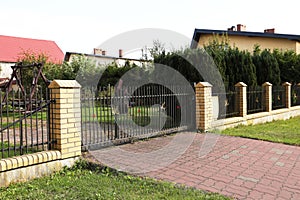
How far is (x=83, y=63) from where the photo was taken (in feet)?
74.9

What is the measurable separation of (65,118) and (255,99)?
8417 millimetres

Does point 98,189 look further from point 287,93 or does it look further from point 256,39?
point 256,39

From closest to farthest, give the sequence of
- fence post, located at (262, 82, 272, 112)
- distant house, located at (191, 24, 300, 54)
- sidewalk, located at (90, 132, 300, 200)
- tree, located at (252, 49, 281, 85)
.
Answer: sidewalk, located at (90, 132, 300, 200) → fence post, located at (262, 82, 272, 112) → tree, located at (252, 49, 281, 85) → distant house, located at (191, 24, 300, 54)

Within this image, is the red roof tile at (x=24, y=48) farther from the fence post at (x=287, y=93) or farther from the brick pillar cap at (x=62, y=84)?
the brick pillar cap at (x=62, y=84)

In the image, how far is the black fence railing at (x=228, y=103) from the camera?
9.19 meters

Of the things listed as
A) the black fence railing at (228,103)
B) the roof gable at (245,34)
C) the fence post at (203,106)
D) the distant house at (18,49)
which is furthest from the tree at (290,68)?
the distant house at (18,49)

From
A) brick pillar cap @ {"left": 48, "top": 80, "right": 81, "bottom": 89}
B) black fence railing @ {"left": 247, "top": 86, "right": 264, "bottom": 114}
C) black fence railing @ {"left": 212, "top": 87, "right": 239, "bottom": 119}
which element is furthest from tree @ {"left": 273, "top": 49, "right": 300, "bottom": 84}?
brick pillar cap @ {"left": 48, "top": 80, "right": 81, "bottom": 89}

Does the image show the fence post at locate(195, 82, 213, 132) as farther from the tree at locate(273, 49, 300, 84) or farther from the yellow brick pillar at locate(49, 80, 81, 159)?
the tree at locate(273, 49, 300, 84)

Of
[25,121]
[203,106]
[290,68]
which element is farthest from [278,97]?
[25,121]

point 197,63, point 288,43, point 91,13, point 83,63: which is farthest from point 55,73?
point 288,43

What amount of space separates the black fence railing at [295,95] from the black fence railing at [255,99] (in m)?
3.62

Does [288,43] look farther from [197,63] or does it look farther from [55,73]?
[55,73]

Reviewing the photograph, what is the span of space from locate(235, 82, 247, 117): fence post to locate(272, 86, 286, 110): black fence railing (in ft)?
10.3

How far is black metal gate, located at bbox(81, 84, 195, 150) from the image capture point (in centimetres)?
575
